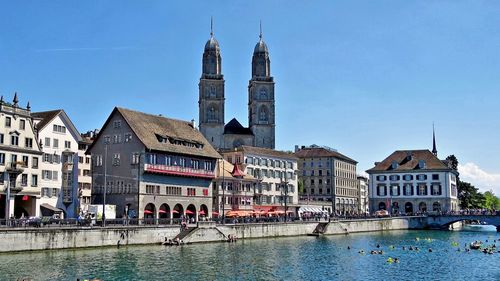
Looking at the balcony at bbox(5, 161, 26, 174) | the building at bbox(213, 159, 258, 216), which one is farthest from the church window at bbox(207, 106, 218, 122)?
the balcony at bbox(5, 161, 26, 174)

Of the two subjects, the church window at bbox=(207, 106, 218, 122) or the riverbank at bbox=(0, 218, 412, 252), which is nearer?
the riverbank at bbox=(0, 218, 412, 252)

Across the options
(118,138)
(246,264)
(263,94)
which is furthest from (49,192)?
(263,94)

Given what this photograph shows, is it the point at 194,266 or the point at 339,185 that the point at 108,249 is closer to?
the point at 194,266

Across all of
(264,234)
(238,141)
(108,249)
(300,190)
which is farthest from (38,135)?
(300,190)

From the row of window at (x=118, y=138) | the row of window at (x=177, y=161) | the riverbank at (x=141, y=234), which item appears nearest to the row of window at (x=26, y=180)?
the row of window at (x=177, y=161)

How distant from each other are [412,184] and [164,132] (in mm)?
72895

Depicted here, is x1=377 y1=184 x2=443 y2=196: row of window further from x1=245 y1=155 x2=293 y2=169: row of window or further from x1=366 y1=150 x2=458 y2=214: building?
x1=245 y1=155 x2=293 y2=169: row of window

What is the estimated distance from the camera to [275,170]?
12369 centimetres

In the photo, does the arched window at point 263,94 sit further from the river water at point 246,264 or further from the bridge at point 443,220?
the river water at point 246,264

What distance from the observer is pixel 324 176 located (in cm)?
16250

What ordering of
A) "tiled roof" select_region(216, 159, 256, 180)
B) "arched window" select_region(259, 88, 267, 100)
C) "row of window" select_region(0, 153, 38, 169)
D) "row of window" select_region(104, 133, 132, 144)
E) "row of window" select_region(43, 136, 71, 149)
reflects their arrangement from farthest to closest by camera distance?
"arched window" select_region(259, 88, 267, 100), "tiled roof" select_region(216, 159, 256, 180), "row of window" select_region(104, 133, 132, 144), "row of window" select_region(43, 136, 71, 149), "row of window" select_region(0, 153, 38, 169)

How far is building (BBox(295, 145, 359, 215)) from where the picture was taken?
532 feet

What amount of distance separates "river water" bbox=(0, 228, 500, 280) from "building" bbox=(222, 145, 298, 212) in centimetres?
4074

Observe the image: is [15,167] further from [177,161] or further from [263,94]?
[263,94]
